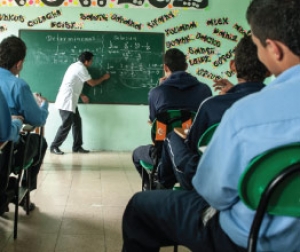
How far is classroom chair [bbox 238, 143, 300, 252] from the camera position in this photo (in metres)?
0.88

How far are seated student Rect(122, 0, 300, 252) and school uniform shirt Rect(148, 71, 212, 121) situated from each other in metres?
1.55

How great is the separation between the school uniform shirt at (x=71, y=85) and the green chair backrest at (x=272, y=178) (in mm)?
4588

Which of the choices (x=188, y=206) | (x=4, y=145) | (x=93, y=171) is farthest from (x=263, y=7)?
(x=93, y=171)

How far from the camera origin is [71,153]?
17.7 feet

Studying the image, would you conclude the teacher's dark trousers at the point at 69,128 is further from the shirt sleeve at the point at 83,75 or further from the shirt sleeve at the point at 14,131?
the shirt sleeve at the point at 14,131

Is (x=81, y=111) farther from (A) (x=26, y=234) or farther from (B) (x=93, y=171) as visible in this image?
(A) (x=26, y=234)

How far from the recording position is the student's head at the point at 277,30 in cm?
93

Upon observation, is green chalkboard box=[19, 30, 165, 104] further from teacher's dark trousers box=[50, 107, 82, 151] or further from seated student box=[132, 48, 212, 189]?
seated student box=[132, 48, 212, 189]

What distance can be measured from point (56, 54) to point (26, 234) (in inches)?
141

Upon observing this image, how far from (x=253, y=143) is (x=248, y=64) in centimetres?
110

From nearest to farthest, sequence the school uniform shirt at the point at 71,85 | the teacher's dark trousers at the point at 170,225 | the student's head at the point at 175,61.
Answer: the teacher's dark trousers at the point at 170,225 < the student's head at the point at 175,61 < the school uniform shirt at the point at 71,85

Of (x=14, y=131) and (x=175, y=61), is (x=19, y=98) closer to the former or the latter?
(x=14, y=131)

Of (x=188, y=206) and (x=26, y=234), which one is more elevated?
(x=188, y=206)

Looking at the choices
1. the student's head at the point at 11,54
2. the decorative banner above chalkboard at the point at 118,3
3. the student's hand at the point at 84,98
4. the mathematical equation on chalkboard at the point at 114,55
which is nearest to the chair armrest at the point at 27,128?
the student's head at the point at 11,54
